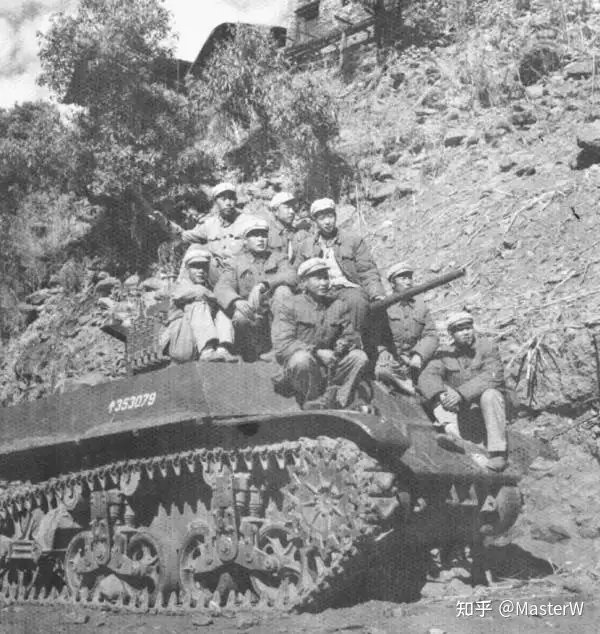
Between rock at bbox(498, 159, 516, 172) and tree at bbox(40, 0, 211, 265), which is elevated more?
tree at bbox(40, 0, 211, 265)

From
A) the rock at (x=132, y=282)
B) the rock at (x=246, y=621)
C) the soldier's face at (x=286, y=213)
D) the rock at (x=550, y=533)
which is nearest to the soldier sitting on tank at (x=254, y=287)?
the soldier's face at (x=286, y=213)

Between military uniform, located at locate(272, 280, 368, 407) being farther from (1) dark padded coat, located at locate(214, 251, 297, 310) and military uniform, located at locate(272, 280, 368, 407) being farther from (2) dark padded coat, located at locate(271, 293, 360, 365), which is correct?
(1) dark padded coat, located at locate(214, 251, 297, 310)

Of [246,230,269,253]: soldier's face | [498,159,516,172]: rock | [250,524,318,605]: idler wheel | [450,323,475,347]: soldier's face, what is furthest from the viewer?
[498,159,516,172]: rock

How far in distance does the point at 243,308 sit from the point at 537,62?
9.73 m

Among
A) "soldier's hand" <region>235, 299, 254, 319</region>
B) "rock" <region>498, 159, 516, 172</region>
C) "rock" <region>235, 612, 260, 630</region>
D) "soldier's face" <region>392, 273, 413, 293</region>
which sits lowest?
"rock" <region>235, 612, 260, 630</region>

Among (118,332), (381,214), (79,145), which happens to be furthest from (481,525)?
(79,145)

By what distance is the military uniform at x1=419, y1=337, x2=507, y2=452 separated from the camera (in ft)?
27.0

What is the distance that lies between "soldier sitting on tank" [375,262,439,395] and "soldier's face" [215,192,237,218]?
1845 mm

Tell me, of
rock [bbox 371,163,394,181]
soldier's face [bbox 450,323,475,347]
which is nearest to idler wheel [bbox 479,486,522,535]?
soldier's face [bbox 450,323,475,347]

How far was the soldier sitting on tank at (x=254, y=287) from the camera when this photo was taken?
848 cm

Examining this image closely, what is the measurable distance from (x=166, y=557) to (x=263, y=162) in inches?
453

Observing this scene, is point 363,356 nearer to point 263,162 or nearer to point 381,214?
point 381,214

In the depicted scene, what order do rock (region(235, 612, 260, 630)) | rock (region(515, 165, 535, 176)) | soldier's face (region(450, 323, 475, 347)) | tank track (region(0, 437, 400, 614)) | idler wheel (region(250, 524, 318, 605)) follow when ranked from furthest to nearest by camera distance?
1. rock (region(515, 165, 535, 176))
2. soldier's face (region(450, 323, 475, 347))
3. idler wheel (region(250, 524, 318, 605))
4. rock (region(235, 612, 260, 630))
5. tank track (region(0, 437, 400, 614))

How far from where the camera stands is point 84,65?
17875 mm
